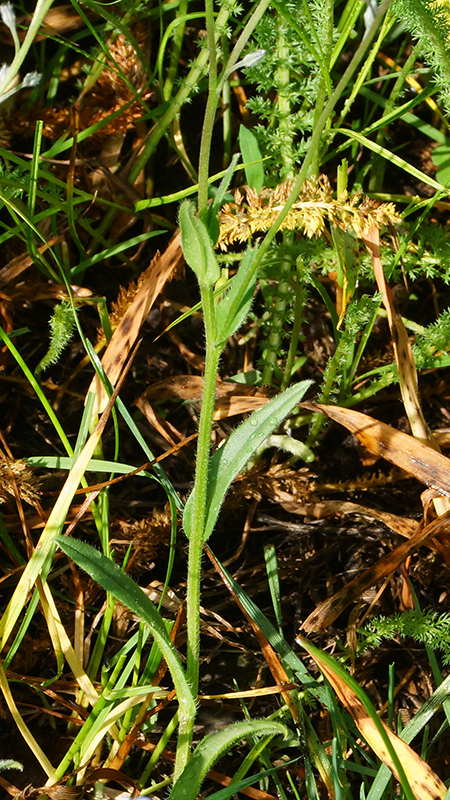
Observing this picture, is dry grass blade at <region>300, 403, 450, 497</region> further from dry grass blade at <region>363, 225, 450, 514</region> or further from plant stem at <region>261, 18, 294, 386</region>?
plant stem at <region>261, 18, 294, 386</region>

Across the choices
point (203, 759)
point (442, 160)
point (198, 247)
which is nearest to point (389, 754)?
point (203, 759)

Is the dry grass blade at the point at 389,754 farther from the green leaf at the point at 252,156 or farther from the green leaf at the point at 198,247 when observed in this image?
the green leaf at the point at 252,156

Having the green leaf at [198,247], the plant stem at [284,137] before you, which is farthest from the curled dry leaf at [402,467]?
the green leaf at [198,247]

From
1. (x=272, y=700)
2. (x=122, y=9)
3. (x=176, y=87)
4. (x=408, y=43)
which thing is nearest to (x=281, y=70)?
(x=176, y=87)

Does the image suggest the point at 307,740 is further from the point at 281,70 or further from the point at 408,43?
the point at 408,43

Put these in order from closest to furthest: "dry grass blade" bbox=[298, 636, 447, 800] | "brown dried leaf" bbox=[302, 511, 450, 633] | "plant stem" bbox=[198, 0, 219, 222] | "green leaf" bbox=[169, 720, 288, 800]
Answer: "plant stem" bbox=[198, 0, 219, 222], "green leaf" bbox=[169, 720, 288, 800], "dry grass blade" bbox=[298, 636, 447, 800], "brown dried leaf" bbox=[302, 511, 450, 633]

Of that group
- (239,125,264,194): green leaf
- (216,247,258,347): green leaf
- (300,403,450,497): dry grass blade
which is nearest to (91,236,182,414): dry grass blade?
(239,125,264,194): green leaf

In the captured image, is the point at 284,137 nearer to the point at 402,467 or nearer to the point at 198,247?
the point at 198,247
